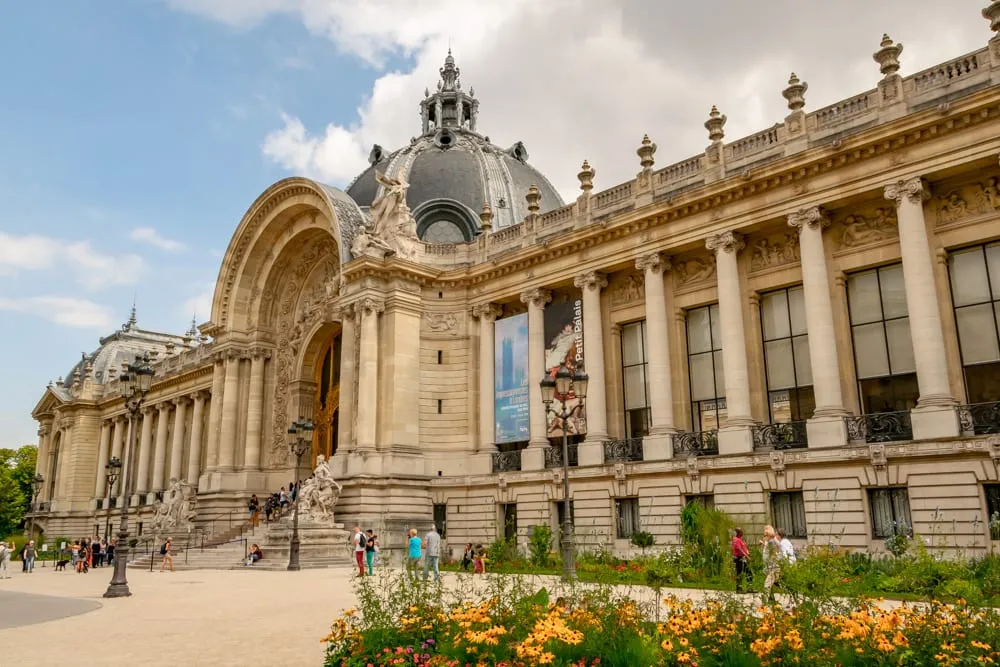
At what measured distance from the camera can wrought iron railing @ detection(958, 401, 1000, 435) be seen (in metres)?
18.4

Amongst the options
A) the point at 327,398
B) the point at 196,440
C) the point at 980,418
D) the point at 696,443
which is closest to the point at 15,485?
the point at 196,440

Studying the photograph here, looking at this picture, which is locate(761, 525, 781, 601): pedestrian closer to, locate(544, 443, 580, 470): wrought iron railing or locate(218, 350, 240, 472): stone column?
locate(544, 443, 580, 470): wrought iron railing

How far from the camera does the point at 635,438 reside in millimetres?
26406

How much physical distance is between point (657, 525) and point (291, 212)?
75.7 ft

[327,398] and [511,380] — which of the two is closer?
[511,380]

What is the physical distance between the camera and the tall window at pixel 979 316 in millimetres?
19562

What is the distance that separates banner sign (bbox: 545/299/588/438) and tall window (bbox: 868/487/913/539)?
32.3 feet

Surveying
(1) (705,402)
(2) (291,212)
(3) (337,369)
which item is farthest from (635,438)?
(2) (291,212)

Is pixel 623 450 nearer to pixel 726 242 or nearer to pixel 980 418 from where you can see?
pixel 726 242

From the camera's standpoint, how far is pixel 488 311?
1237 inches

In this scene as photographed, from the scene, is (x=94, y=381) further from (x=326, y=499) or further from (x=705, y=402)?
(x=705, y=402)

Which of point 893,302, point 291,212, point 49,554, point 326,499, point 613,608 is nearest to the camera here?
point 613,608

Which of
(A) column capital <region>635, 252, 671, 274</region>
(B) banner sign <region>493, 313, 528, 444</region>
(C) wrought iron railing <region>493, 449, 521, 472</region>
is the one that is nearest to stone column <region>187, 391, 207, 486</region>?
(C) wrought iron railing <region>493, 449, 521, 472</region>

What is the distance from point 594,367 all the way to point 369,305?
9.36 meters
